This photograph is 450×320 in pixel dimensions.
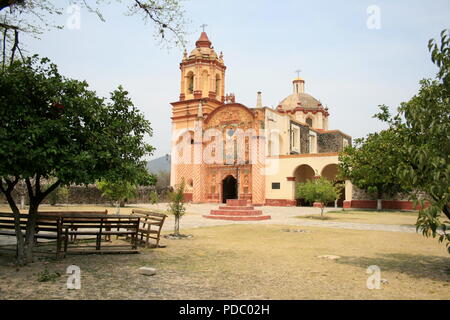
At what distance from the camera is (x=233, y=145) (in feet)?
123

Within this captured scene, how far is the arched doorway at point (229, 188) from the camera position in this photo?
38625mm

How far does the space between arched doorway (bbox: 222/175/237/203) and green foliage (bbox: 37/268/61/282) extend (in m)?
32.4

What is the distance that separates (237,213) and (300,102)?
96.6ft

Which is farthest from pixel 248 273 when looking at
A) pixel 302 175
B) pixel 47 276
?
pixel 302 175

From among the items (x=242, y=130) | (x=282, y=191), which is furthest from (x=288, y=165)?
(x=242, y=130)

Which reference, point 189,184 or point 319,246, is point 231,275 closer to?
point 319,246

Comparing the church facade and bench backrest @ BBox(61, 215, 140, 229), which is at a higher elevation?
the church facade

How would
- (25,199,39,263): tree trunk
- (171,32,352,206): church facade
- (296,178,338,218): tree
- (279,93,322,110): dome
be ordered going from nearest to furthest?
(25,199,39,263): tree trunk, (296,178,338,218): tree, (171,32,352,206): church facade, (279,93,322,110): dome

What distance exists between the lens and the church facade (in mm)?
34969

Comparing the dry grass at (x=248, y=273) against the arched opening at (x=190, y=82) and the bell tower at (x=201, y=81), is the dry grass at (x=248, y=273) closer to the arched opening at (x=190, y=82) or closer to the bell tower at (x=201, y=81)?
the bell tower at (x=201, y=81)

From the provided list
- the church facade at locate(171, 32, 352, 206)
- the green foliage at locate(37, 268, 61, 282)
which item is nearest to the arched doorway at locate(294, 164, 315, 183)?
the church facade at locate(171, 32, 352, 206)

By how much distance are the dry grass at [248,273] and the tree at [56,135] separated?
1.67 m

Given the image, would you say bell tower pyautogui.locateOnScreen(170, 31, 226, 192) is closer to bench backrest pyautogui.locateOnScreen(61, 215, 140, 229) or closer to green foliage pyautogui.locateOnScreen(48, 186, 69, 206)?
green foliage pyautogui.locateOnScreen(48, 186, 69, 206)

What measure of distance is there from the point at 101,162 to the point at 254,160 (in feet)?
94.8
